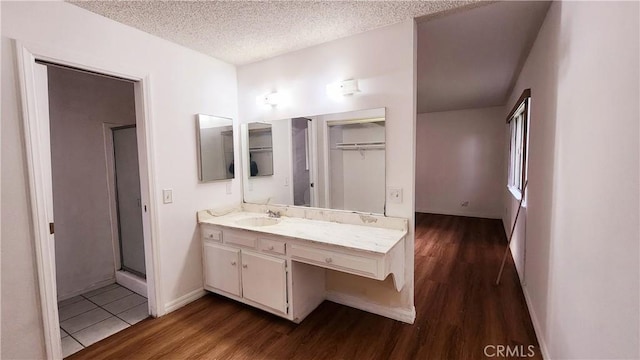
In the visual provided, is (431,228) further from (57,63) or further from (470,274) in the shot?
(57,63)

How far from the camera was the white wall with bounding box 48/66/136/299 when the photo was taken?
2.74 metres

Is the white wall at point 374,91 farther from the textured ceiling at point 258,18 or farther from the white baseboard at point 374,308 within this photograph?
the textured ceiling at point 258,18

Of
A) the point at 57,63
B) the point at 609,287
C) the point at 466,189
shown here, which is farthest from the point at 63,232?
the point at 466,189

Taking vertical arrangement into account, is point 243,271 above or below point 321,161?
below

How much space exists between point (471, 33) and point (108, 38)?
2879mm

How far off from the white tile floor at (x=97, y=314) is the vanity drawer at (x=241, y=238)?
948 mm

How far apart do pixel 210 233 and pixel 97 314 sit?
45.8 inches

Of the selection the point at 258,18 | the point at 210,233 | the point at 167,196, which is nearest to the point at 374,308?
the point at 210,233

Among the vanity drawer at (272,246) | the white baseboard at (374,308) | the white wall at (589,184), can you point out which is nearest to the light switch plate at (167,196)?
the vanity drawer at (272,246)

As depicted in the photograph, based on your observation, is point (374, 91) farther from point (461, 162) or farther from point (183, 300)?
point (461, 162)

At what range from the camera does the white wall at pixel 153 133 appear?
65.4 inches

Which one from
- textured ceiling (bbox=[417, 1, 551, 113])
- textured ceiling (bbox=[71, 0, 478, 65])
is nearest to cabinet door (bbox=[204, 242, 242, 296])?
textured ceiling (bbox=[71, 0, 478, 65])

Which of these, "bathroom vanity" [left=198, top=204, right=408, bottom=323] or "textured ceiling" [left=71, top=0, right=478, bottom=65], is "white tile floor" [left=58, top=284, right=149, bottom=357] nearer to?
"bathroom vanity" [left=198, top=204, right=408, bottom=323]

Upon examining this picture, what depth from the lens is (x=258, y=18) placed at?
208 cm
